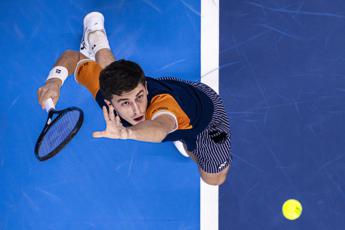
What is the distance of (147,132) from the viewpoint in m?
2.56

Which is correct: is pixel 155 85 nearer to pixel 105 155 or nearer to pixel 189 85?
pixel 189 85

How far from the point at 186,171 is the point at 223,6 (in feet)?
4.67

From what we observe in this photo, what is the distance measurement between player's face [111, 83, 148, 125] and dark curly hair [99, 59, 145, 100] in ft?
0.09

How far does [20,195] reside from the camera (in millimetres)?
4258

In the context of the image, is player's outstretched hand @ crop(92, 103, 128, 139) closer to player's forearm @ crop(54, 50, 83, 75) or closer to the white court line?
player's forearm @ crop(54, 50, 83, 75)

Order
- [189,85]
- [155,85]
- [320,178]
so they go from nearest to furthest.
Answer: [155,85] → [189,85] → [320,178]

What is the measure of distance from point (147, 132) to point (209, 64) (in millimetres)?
1763

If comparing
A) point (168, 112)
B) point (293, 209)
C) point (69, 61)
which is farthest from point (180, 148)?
point (168, 112)

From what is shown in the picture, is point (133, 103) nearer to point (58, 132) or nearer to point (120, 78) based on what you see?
point (120, 78)

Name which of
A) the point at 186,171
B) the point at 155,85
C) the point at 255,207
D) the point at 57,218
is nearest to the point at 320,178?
the point at 255,207

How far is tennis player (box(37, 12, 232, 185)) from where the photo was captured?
2674 mm

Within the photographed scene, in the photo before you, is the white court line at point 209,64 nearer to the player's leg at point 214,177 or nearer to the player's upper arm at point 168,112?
the player's leg at point 214,177

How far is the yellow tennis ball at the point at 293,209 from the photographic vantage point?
4090mm

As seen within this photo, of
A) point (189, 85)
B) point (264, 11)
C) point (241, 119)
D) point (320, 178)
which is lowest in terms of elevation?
point (320, 178)
